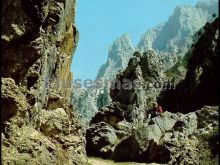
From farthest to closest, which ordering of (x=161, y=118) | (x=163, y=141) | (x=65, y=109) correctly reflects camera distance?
(x=161, y=118) → (x=163, y=141) → (x=65, y=109)

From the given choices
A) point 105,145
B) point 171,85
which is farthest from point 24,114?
point 171,85

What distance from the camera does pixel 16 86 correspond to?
58.1 ft

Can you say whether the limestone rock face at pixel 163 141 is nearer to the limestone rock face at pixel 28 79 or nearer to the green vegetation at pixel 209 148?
the green vegetation at pixel 209 148

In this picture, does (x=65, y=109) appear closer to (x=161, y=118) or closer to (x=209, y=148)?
(x=209, y=148)

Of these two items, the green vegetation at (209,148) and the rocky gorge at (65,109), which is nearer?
the rocky gorge at (65,109)

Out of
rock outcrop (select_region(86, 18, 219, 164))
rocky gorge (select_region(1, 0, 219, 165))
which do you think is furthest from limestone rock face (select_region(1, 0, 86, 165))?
rock outcrop (select_region(86, 18, 219, 164))

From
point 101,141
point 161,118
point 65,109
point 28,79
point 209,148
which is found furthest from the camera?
point 101,141

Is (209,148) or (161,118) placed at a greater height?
(161,118)

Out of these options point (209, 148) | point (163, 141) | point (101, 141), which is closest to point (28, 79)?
point (209, 148)

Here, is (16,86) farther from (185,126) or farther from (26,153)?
(185,126)

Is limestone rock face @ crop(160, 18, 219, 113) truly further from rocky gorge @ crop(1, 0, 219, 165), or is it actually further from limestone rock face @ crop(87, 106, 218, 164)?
limestone rock face @ crop(87, 106, 218, 164)

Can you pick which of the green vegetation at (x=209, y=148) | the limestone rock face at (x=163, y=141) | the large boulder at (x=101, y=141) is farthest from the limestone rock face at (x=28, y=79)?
the large boulder at (x=101, y=141)

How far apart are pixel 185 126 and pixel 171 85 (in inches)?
1319

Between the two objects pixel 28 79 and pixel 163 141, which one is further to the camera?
pixel 163 141
